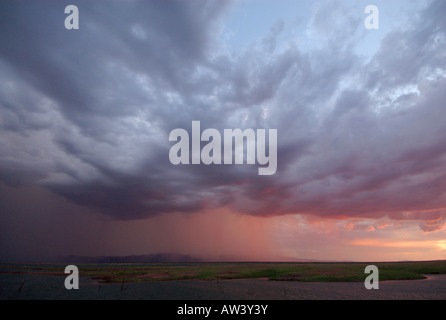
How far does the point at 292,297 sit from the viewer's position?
4556 cm

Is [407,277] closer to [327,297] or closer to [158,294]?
[327,297]
